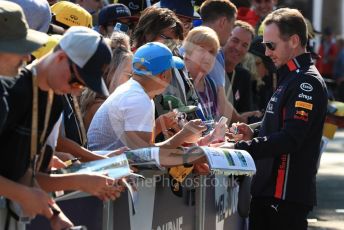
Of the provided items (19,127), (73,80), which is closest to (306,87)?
(73,80)

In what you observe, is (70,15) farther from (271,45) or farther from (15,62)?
(15,62)

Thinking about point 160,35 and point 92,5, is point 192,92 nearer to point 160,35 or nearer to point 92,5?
point 160,35

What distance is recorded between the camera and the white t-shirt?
5312mm

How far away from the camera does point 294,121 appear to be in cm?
598

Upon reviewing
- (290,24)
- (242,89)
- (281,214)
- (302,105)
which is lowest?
(242,89)

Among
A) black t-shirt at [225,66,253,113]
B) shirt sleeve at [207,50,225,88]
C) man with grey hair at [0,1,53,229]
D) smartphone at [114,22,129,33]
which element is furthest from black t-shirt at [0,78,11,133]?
black t-shirt at [225,66,253,113]

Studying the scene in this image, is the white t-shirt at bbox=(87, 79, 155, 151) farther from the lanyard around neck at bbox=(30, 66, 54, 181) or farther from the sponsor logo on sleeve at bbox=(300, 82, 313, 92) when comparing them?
the lanyard around neck at bbox=(30, 66, 54, 181)

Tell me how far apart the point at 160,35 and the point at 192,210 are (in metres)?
1.34

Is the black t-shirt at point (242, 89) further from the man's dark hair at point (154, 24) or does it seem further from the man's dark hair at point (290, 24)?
the man's dark hair at point (290, 24)

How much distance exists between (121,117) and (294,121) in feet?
4.16

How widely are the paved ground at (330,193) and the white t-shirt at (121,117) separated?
4754 millimetres

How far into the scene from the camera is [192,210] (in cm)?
621

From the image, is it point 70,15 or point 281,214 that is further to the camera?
point 70,15

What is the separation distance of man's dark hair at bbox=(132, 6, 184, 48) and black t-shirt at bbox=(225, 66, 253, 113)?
273 cm
